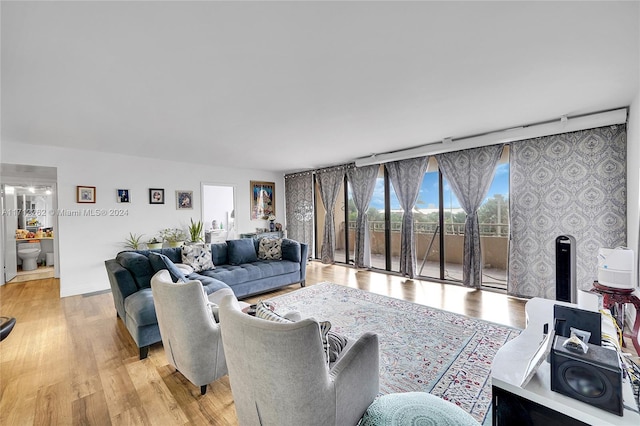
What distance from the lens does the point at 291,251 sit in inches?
189

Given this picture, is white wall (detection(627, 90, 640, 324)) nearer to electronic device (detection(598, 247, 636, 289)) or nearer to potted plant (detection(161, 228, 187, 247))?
electronic device (detection(598, 247, 636, 289))

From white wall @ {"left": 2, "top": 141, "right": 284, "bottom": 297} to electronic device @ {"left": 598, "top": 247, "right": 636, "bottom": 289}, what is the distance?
594 centimetres

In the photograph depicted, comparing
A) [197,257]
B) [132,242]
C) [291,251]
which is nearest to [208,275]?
[197,257]

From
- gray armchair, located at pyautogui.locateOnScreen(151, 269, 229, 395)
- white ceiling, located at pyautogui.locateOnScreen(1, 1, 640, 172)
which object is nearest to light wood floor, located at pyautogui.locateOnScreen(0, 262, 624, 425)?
gray armchair, located at pyautogui.locateOnScreen(151, 269, 229, 395)

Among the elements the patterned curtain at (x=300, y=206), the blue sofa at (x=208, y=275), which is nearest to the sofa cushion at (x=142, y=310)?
the blue sofa at (x=208, y=275)

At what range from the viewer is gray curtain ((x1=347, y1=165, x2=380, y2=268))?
586cm

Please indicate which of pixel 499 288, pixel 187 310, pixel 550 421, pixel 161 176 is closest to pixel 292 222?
pixel 161 176

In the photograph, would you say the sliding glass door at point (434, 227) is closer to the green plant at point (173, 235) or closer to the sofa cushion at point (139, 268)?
the green plant at point (173, 235)

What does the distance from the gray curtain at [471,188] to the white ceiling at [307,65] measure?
0.75 metres

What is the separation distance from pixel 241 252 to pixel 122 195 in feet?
8.51

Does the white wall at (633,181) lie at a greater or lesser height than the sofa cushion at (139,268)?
greater

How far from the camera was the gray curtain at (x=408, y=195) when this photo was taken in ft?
16.4

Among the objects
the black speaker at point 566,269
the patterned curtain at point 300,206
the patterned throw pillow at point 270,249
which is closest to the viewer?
the black speaker at point 566,269

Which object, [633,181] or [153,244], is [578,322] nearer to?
[633,181]
